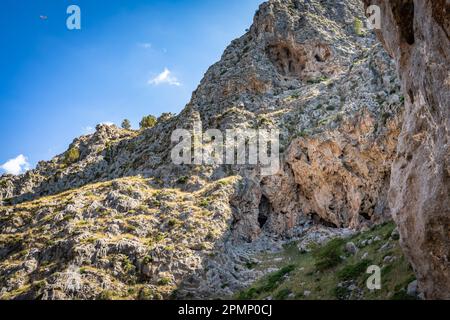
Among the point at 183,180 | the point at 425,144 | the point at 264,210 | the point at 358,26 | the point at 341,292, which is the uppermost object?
the point at 358,26

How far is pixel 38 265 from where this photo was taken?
4547 centimetres

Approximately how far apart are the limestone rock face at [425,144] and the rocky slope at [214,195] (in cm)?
2353

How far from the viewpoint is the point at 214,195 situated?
5466cm

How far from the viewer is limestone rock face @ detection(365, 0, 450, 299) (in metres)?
17.9

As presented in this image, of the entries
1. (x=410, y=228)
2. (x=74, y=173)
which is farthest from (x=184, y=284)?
(x=74, y=173)

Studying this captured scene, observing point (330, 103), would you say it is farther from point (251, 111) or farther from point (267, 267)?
point (267, 267)

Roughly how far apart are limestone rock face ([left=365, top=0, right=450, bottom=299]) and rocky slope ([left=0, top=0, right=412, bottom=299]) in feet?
77.2

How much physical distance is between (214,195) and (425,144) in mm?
36700

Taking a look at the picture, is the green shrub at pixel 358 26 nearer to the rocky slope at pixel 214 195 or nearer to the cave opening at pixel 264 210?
the rocky slope at pixel 214 195

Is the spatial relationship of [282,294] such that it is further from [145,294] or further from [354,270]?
[145,294]

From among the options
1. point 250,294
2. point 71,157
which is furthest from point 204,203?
point 71,157

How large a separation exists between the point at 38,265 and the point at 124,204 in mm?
13125

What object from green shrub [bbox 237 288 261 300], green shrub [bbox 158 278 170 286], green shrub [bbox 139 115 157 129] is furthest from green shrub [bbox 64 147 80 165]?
green shrub [bbox 237 288 261 300]

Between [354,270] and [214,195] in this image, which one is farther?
[214,195]
